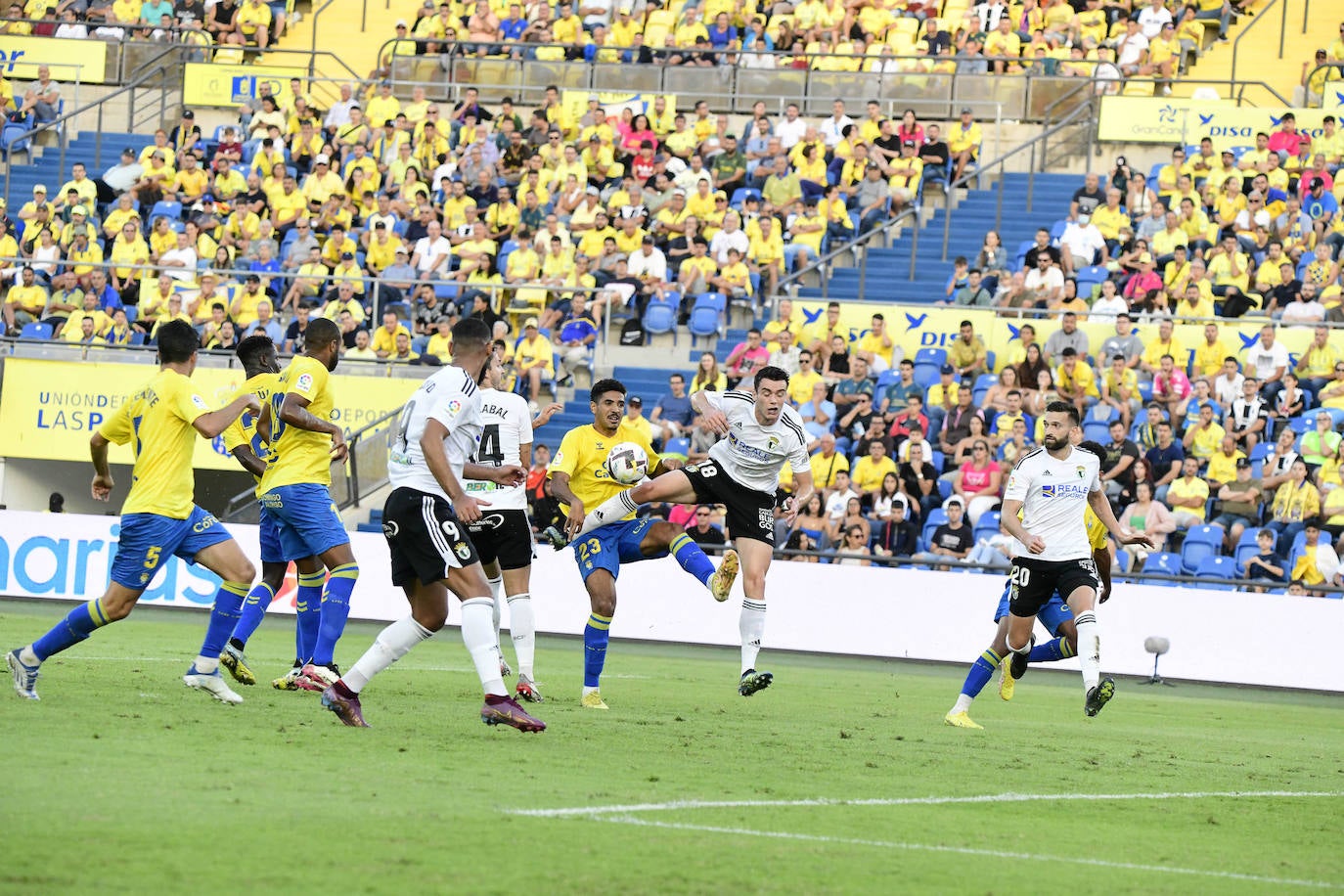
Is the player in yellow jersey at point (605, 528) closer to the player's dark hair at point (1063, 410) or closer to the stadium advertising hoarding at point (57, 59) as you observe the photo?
the player's dark hair at point (1063, 410)

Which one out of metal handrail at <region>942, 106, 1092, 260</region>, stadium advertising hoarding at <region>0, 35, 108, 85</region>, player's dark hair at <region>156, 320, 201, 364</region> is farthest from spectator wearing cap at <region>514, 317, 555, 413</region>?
player's dark hair at <region>156, 320, 201, 364</region>

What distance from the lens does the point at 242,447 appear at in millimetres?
13086

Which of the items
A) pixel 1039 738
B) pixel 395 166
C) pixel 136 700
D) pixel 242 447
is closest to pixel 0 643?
pixel 242 447

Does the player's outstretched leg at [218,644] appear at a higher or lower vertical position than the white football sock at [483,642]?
lower

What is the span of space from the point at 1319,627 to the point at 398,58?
20.1 meters

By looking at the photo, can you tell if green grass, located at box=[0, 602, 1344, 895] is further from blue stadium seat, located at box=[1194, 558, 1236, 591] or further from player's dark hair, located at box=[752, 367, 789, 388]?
blue stadium seat, located at box=[1194, 558, 1236, 591]

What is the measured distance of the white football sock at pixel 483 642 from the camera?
32.4 feet

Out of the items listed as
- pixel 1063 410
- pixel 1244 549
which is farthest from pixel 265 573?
pixel 1244 549

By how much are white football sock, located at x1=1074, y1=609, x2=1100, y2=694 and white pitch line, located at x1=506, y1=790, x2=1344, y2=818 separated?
2684 millimetres

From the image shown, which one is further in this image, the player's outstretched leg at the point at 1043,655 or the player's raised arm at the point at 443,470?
the player's outstretched leg at the point at 1043,655

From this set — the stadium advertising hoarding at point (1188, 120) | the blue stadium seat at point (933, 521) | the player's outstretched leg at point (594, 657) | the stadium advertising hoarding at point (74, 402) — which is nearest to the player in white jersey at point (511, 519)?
the player's outstretched leg at point (594, 657)

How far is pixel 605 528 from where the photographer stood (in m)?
13.2

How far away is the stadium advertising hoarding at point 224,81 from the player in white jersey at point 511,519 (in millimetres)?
22767

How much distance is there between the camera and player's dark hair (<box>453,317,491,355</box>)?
1013 centimetres
